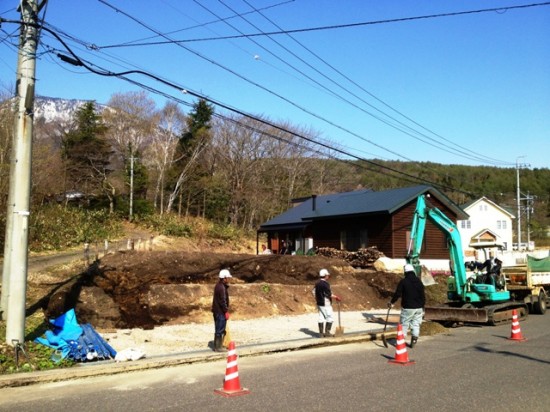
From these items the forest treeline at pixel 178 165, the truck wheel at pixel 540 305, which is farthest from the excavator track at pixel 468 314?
the forest treeline at pixel 178 165

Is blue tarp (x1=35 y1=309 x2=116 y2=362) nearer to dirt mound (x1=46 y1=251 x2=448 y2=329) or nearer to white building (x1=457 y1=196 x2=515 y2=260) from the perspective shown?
dirt mound (x1=46 y1=251 x2=448 y2=329)

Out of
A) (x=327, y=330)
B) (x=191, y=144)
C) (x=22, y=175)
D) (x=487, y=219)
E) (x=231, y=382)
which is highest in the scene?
(x=191, y=144)

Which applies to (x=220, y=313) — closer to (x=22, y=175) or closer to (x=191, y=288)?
(x=22, y=175)

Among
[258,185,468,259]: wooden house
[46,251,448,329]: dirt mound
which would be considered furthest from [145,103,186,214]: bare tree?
[46,251,448,329]: dirt mound

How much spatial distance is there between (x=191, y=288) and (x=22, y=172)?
29.2ft

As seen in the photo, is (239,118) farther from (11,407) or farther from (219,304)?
(11,407)

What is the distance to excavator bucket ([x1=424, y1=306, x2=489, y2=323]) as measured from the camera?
16812 mm

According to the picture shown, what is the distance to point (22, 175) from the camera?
10352mm

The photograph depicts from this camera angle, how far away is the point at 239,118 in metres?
56.2

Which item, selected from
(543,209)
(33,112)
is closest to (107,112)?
(33,112)

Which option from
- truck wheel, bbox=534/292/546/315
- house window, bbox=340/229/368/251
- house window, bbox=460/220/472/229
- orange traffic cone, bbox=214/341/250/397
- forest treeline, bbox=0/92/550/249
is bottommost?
truck wheel, bbox=534/292/546/315

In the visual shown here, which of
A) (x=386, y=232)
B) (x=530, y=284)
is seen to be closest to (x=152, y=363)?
(x=530, y=284)

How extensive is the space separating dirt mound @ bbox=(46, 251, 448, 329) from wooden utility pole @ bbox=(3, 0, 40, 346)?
16.4 feet

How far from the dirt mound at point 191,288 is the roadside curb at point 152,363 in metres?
4.44
